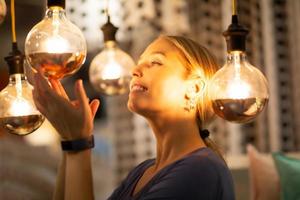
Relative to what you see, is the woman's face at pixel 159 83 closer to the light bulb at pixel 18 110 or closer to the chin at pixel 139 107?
the chin at pixel 139 107

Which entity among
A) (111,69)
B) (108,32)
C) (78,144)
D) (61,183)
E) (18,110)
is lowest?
(61,183)

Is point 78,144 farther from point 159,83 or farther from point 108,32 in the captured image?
point 108,32

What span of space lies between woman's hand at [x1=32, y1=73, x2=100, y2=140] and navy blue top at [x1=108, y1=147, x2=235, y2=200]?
0.80 ft

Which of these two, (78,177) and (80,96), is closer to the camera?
(80,96)

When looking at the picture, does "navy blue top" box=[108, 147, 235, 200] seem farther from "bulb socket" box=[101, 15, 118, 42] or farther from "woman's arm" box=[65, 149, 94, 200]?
"bulb socket" box=[101, 15, 118, 42]

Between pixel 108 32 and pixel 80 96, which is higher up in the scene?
pixel 108 32

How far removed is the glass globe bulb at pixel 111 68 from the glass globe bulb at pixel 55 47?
658 mm

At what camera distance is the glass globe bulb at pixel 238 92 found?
4.28ft

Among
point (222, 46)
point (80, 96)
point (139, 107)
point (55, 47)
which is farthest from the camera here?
point (222, 46)

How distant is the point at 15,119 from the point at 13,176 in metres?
1.95

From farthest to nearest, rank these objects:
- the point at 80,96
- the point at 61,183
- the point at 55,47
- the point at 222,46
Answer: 1. the point at 222,46
2. the point at 61,183
3. the point at 80,96
4. the point at 55,47

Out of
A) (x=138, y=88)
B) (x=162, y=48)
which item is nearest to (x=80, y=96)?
(x=138, y=88)

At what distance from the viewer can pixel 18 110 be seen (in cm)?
139

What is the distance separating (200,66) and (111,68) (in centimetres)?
43
